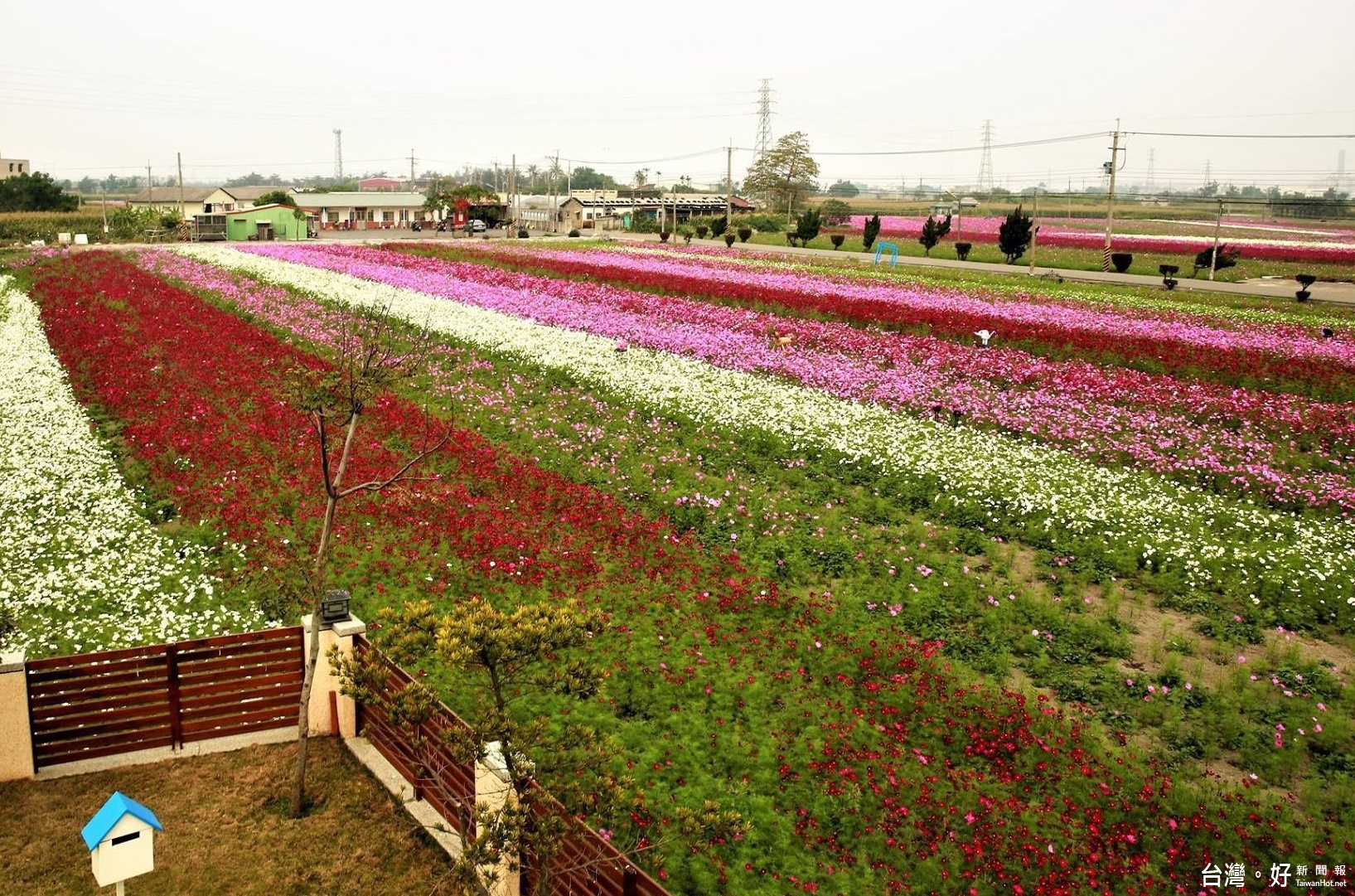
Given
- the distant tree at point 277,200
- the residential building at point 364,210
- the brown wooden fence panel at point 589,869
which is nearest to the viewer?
the brown wooden fence panel at point 589,869

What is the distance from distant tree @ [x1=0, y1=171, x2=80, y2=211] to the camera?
77.7 meters

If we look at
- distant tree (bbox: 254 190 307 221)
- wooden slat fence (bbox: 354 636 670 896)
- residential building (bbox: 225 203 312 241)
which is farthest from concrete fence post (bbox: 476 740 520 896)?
distant tree (bbox: 254 190 307 221)

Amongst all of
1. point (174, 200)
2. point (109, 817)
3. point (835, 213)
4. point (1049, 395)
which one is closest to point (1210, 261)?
point (1049, 395)

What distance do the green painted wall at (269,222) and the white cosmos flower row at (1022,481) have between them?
52358 millimetres

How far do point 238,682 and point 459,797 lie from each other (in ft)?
8.47

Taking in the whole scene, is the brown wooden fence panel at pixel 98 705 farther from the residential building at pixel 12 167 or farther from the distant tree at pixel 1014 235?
the residential building at pixel 12 167

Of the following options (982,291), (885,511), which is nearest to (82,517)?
(885,511)

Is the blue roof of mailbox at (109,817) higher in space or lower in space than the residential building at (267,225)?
lower

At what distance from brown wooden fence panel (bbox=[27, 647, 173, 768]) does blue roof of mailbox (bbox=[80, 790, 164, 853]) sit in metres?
2.50

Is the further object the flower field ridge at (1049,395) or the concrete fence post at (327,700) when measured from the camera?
the flower field ridge at (1049,395)

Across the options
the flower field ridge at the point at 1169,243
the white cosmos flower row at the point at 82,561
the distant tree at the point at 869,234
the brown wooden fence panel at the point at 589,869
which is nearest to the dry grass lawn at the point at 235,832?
the brown wooden fence panel at the point at 589,869

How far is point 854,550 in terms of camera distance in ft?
38.2

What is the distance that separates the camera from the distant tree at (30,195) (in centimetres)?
7769

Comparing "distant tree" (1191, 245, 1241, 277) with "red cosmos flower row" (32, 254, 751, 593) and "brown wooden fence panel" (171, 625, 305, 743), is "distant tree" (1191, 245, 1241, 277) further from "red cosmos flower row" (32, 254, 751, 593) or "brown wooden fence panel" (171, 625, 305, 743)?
"brown wooden fence panel" (171, 625, 305, 743)
